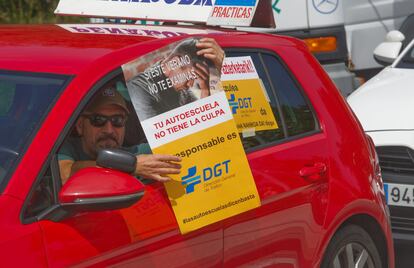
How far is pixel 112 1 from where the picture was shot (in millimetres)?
5578

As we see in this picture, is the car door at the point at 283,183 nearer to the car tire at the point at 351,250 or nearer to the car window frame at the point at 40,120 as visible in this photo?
the car tire at the point at 351,250

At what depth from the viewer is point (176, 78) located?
4449 millimetres

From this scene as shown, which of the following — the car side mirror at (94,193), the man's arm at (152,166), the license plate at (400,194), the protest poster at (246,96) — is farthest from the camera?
the license plate at (400,194)

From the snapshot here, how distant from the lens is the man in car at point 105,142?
13.8ft

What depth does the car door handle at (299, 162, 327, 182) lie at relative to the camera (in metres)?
5.11

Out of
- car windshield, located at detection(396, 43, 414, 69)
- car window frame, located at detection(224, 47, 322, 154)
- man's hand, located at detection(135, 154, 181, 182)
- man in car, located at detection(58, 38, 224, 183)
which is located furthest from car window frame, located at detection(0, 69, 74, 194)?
car windshield, located at detection(396, 43, 414, 69)

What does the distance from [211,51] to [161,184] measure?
0.65 meters

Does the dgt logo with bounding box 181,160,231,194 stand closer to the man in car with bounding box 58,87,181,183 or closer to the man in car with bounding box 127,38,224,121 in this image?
the man in car with bounding box 58,87,181,183

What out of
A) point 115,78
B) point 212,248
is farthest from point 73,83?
Result: point 212,248

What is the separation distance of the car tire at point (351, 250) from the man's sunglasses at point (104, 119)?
1.42 meters

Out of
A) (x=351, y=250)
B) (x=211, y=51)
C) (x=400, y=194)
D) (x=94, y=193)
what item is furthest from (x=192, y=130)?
(x=400, y=194)

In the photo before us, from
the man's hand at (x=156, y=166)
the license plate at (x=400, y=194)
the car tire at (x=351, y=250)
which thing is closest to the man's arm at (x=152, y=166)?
the man's hand at (x=156, y=166)

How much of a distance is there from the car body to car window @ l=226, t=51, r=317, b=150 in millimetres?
2079

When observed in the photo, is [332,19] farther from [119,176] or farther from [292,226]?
[119,176]
